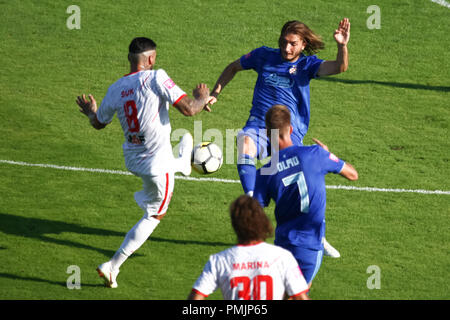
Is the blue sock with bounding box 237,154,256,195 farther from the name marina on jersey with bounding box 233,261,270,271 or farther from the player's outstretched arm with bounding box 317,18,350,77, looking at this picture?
the name marina on jersey with bounding box 233,261,270,271

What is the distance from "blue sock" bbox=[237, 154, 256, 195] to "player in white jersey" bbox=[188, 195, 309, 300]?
3.14m

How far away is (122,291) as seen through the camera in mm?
8211

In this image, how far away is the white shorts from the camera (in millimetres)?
8242

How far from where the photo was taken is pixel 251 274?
5441 mm

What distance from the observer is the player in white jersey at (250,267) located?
5.41m

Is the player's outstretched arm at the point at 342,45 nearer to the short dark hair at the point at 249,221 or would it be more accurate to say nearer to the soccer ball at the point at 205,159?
the soccer ball at the point at 205,159

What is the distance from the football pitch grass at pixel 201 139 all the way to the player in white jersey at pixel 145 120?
669 mm

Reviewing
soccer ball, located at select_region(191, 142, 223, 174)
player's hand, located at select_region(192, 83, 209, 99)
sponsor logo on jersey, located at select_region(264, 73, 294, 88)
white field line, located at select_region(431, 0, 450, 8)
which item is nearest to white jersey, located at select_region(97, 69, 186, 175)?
player's hand, located at select_region(192, 83, 209, 99)

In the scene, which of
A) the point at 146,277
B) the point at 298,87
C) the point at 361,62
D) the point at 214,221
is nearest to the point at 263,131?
the point at 298,87

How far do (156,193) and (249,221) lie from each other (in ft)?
10.1

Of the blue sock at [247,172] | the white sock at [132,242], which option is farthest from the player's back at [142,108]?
the blue sock at [247,172]

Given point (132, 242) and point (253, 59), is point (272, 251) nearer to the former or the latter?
point (132, 242)

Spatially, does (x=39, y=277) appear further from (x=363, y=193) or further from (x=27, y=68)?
(x=27, y=68)

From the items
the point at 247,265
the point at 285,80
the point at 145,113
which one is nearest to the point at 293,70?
the point at 285,80
